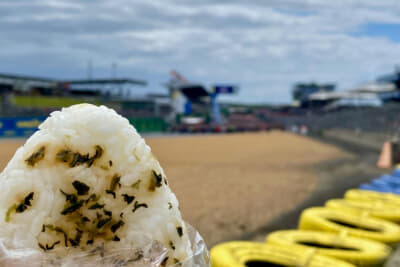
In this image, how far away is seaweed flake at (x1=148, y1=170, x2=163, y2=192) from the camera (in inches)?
44.8

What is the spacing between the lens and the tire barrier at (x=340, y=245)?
4.23 m

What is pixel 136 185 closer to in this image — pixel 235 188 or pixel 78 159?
pixel 78 159

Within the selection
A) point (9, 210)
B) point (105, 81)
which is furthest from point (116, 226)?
point (105, 81)

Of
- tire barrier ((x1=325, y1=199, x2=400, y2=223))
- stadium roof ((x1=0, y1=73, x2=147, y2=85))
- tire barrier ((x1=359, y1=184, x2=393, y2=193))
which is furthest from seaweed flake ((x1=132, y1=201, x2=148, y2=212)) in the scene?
stadium roof ((x1=0, y1=73, x2=147, y2=85))

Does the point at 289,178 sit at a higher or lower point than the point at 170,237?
lower

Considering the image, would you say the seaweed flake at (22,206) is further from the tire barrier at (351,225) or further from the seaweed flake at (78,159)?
the tire barrier at (351,225)

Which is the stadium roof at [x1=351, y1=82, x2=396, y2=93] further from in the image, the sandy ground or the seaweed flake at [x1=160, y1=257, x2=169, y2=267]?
the seaweed flake at [x1=160, y1=257, x2=169, y2=267]

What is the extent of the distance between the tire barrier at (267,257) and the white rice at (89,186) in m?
2.66

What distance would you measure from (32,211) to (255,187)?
38.8ft

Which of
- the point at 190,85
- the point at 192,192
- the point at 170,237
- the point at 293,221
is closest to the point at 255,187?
the point at 192,192

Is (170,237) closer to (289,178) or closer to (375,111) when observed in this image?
(289,178)

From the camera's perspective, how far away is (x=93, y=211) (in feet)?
3.61

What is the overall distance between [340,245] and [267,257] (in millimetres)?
1186

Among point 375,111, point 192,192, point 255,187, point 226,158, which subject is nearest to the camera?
point 192,192
